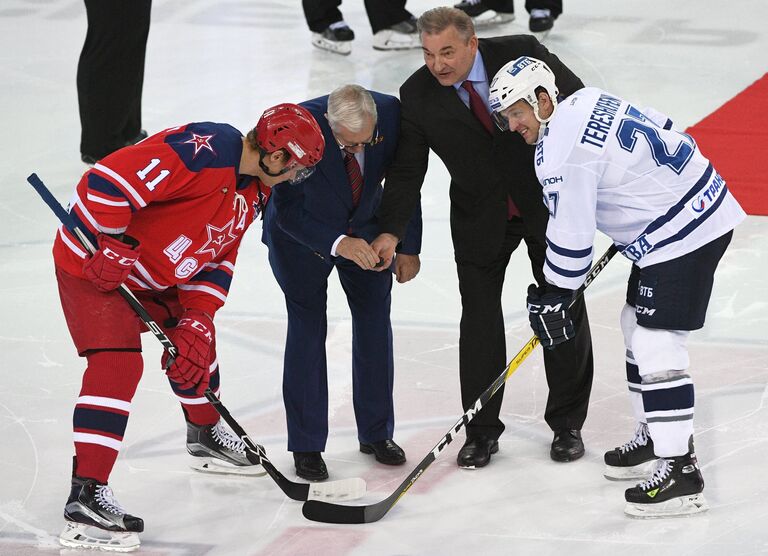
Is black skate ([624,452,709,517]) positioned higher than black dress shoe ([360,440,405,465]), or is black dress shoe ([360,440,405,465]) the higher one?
black skate ([624,452,709,517])

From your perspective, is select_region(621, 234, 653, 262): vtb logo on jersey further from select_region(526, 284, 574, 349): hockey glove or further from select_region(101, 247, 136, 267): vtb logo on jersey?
select_region(101, 247, 136, 267): vtb logo on jersey

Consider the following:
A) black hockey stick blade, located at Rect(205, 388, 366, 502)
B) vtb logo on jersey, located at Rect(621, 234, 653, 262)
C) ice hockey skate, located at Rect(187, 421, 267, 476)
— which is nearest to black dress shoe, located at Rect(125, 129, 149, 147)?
ice hockey skate, located at Rect(187, 421, 267, 476)

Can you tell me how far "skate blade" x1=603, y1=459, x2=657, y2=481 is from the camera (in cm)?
338

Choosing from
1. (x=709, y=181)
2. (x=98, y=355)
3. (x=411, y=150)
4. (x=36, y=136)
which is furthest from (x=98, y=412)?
(x=36, y=136)

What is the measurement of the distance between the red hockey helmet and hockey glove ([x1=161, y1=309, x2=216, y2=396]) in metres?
0.47

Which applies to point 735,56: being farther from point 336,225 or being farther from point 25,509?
point 25,509

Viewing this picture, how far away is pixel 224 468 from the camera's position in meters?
3.51

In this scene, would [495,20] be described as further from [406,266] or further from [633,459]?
[633,459]

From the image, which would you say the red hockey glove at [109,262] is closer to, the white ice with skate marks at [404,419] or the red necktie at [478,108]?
the white ice with skate marks at [404,419]

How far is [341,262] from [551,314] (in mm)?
580

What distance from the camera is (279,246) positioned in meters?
3.35

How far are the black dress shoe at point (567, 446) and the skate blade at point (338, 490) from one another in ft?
1.78

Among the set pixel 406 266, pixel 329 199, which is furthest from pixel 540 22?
pixel 329 199

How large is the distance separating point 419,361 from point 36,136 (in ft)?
10.0
